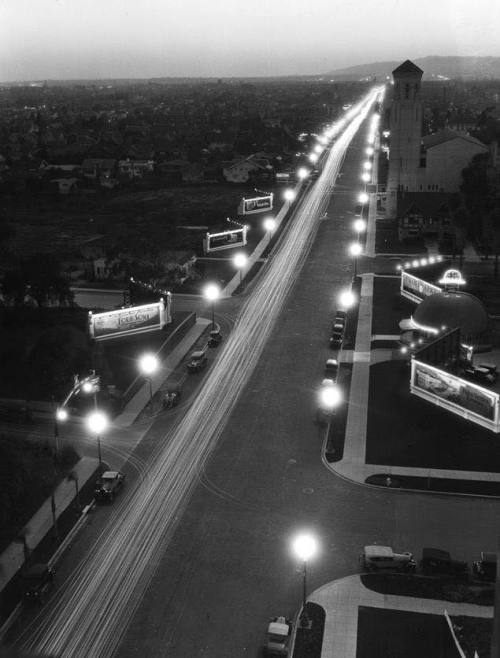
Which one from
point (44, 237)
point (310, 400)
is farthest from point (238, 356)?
point (44, 237)

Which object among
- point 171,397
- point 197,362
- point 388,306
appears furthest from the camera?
point 388,306

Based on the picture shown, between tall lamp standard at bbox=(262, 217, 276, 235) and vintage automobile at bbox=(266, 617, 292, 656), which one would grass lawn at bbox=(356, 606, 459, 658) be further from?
tall lamp standard at bbox=(262, 217, 276, 235)

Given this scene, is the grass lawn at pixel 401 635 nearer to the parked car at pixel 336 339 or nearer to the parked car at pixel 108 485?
the parked car at pixel 108 485

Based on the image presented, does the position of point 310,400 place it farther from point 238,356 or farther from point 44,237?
point 44,237

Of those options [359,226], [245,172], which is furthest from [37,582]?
[245,172]

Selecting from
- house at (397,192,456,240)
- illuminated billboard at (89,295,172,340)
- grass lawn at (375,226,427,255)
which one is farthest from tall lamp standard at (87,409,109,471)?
house at (397,192,456,240)

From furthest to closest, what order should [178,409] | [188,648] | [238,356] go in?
[238,356] → [178,409] → [188,648]

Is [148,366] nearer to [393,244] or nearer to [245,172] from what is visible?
[393,244]

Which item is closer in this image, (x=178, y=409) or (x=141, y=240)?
(x=178, y=409)
